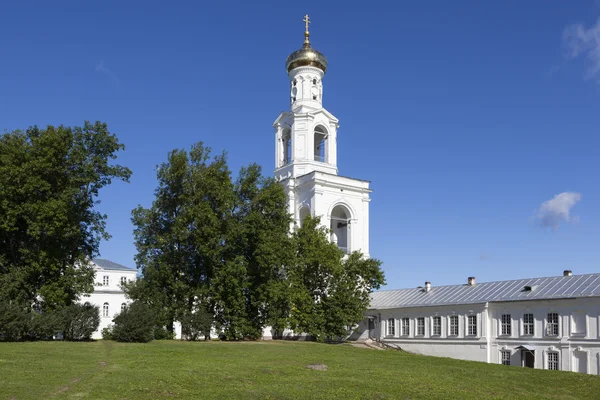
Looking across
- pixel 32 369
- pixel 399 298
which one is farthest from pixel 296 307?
pixel 32 369

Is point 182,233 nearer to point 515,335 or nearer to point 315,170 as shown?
point 315,170

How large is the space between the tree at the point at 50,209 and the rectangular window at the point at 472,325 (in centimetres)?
2536

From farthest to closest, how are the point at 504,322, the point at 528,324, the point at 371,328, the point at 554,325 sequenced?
the point at 371,328 → the point at 504,322 → the point at 528,324 → the point at 554,325

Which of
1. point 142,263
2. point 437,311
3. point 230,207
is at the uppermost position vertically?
point 230,207

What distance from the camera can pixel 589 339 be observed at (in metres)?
39.1

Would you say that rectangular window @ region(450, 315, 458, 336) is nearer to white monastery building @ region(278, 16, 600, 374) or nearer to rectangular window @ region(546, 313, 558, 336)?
white monastery building @ region(278, 16, 600, 374)

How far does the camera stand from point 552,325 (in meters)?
41.5

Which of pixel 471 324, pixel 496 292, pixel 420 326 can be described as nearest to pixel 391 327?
pixel 420 326

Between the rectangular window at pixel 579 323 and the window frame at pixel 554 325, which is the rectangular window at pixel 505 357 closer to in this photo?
the window frame at pixel 554 325

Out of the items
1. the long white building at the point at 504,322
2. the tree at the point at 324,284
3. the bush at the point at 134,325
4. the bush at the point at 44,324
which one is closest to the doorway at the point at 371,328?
the long white building at the point at 504,322

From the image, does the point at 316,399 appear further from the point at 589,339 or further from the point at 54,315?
the point at 589,339

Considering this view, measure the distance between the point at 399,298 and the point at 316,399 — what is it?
34.9 metres

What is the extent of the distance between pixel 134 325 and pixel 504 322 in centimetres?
2467

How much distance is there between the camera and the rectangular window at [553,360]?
40.7m
